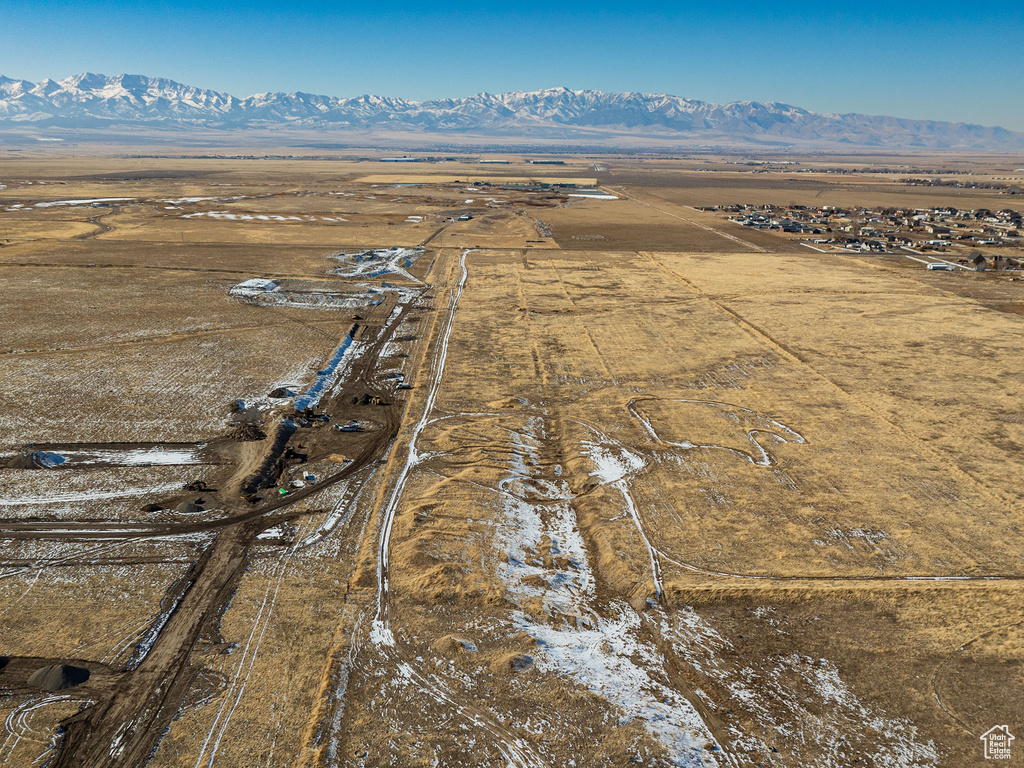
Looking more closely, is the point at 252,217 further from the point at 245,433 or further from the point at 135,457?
the point at 135,457

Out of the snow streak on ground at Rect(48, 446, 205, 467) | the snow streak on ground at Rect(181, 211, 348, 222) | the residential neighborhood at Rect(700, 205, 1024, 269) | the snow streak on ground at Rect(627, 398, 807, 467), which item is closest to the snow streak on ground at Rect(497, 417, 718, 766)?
the snow streak on ground at Rect(627, 398, 807, 467)

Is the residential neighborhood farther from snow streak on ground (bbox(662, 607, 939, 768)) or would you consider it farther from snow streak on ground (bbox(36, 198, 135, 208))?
snow streak on ground (bbox(36, 198, 135, 208))

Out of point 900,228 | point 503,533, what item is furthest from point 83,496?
point 900,228

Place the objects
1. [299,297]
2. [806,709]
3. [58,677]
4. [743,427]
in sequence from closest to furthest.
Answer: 1. [806,709]
2. [58,677]
3. [743,427]
4. [299,297]

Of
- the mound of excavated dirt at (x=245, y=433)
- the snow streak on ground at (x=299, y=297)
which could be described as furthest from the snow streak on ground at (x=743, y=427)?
the snow streak on ground at (x=299, y=297)

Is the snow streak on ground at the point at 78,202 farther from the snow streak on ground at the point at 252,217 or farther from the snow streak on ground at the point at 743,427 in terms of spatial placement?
the snow streak on ground at the point at 743,427
